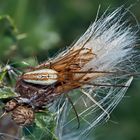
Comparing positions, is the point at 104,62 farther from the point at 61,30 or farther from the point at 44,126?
the point at 61,30

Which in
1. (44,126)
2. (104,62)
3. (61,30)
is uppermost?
(61,30)

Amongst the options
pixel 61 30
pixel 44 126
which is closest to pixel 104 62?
pixel 44 126

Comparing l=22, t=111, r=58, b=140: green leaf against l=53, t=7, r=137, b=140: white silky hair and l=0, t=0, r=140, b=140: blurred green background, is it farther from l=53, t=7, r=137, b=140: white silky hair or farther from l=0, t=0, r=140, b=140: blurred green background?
l=0, t=0, r=140, b=140: blurred green background

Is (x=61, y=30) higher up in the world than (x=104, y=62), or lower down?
higher up

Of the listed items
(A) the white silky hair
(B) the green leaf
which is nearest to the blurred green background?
(A) the white silky hair

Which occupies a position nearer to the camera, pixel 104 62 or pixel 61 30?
pixel 104 62

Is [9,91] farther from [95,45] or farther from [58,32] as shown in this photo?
[58,32]
